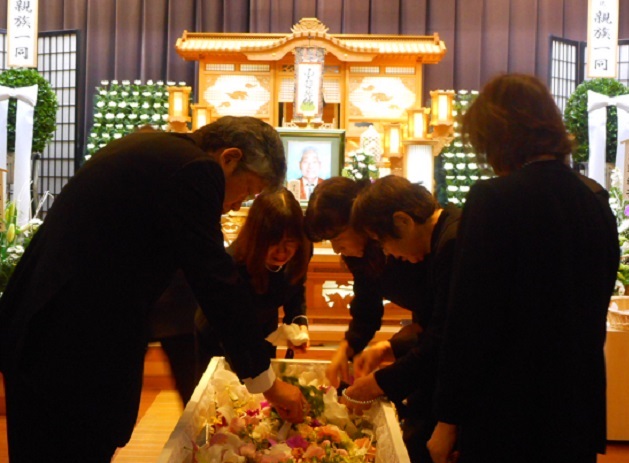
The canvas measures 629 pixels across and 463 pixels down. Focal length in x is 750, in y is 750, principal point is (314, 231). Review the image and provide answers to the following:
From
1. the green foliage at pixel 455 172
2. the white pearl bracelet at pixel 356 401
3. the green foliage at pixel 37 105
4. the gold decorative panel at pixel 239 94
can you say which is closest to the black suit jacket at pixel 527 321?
the white pearl bracelet at pixel 356 401

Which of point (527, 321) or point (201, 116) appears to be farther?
point (201, 116)

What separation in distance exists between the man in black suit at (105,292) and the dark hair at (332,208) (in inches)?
19.7

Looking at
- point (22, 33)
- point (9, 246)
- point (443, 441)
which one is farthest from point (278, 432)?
point (22, 33)

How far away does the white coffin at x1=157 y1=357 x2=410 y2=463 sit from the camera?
1328 mm

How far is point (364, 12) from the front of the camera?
36.1ft

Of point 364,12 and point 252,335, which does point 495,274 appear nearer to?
point 252,335

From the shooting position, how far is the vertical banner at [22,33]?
8523mm

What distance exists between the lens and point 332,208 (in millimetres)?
1931

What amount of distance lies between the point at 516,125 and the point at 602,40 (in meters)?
7.76

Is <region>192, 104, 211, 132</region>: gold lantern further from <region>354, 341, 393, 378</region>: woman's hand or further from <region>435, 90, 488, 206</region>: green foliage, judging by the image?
<region>354, 341, 393, 378</region>: woman's hand

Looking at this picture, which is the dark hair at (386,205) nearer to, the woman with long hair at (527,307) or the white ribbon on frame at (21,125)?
the woman with long hair at (527,307)

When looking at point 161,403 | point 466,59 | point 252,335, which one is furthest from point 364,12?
point 252,335

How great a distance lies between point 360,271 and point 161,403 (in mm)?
1567

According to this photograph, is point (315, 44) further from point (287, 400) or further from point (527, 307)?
point (527, 307)
